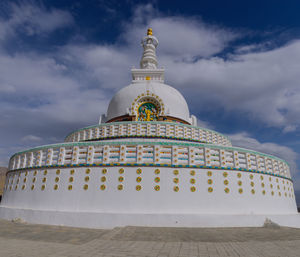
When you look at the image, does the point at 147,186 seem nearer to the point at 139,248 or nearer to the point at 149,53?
the point at 139,248

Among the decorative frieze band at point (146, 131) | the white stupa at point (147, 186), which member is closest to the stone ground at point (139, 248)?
the white stupa at point (147, 186)

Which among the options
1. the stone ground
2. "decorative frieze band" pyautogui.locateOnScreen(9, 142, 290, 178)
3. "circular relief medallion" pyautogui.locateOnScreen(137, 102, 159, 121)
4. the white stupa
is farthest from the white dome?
the stone ground

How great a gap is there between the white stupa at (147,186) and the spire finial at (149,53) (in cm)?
1523

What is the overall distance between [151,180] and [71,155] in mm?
3935

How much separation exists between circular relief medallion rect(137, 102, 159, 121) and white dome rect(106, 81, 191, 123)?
1.64ft

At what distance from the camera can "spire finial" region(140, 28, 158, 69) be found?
23094 mm

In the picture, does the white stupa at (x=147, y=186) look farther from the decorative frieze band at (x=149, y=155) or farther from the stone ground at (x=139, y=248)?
the stone ground at (x=139, y=248)

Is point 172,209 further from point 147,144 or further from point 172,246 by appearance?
point 172,246

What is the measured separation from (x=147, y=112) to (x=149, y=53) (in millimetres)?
9789

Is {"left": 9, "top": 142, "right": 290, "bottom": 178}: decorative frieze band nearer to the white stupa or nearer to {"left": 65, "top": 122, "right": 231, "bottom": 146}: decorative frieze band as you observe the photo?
the white stupa

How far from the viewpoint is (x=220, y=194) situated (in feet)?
29.5

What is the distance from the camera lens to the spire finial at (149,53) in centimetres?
2309

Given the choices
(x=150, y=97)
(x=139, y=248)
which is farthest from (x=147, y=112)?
(x=139, y=248)

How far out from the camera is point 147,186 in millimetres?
8734
